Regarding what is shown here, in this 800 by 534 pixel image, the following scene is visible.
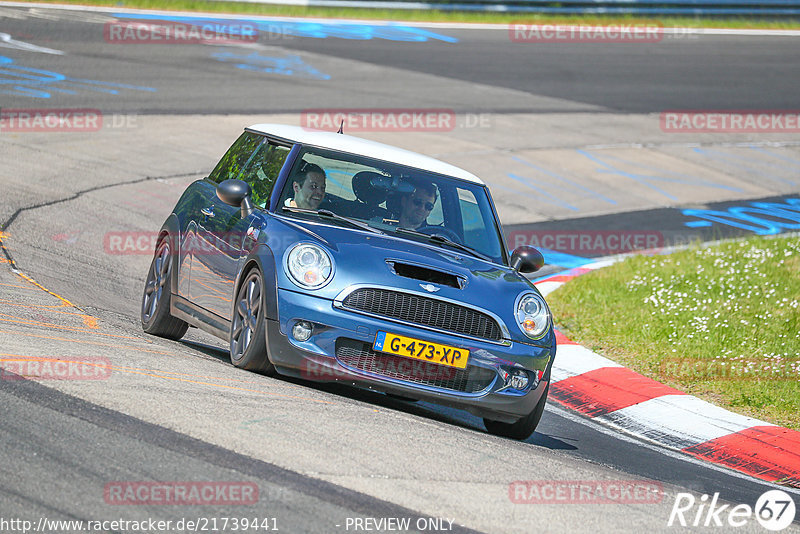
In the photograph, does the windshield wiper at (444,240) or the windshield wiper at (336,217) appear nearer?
the windshield wiper at (336,217)

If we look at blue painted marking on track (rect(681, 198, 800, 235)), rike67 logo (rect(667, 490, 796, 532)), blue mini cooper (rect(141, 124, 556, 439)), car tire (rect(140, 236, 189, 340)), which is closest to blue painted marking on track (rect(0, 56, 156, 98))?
blue painted marking on track (rect(681, 198, 800, 235))

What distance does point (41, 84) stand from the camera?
18547 millimetres

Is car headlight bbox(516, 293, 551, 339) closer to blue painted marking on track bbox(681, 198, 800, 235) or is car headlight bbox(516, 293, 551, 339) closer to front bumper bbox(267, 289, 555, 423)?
front bumper bbox(267, 289, 555, 423)

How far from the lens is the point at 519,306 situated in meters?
6.84

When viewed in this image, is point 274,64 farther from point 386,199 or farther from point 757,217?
point 386,199

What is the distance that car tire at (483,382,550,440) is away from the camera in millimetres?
6969

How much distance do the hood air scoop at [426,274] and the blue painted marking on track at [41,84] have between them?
41.0 ft

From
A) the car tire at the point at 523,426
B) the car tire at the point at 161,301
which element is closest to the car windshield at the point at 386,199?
the car tire at the point at 523,426

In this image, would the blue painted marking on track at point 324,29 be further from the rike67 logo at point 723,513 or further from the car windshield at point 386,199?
the rike67 logo at point 723,513

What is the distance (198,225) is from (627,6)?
25.5 metres

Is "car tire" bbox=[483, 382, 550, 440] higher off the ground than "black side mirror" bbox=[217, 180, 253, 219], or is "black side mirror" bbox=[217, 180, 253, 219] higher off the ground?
"black side mirror" bbox=[217, 180, 253, 219]

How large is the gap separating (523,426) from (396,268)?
1.26 metres

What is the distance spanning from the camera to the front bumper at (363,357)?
6.48 m

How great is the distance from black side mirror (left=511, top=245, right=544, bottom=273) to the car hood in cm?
50
